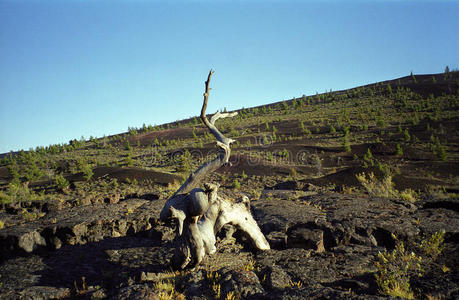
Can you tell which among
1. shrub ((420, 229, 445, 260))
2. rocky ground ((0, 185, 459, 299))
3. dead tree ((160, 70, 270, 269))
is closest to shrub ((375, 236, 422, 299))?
rocky ground ((0, 185, 459, 299))

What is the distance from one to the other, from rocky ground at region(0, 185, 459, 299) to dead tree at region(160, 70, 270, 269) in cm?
34

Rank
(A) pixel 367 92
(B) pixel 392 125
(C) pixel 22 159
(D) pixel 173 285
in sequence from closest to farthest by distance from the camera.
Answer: (D) pixel 173 285
(B) pixel 392 125
(C) pixel 22 159
(A) pixel 367 92

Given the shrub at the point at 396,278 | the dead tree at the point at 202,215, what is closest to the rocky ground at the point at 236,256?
the shrub at the point at 396,278

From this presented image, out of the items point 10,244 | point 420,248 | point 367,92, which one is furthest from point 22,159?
point 367,92

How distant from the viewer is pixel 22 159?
51344 millimetres

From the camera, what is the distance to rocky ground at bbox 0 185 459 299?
4082 millimetres

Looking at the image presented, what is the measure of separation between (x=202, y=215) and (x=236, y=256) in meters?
1.35

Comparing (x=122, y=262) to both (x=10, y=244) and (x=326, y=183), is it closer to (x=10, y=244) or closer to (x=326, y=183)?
(x=10, y=244)

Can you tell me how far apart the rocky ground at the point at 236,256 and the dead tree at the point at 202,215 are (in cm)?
34

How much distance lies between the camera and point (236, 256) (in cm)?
577

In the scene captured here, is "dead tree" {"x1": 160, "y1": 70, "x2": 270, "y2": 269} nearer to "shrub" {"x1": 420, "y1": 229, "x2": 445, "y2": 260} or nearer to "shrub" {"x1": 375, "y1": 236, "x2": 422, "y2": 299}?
"shrub" {"x1": 375, "y1": 236, "x2": 422, "y2": 299}

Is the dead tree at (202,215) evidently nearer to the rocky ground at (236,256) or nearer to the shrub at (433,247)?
the rocky ground at (236,256)

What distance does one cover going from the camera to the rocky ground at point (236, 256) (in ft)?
13.4

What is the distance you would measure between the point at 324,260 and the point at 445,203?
6924 millimetres
